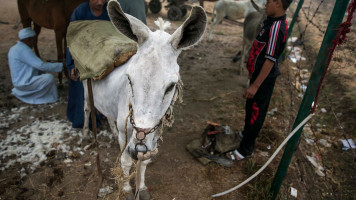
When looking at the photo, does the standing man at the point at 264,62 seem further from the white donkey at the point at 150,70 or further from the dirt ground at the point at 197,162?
the white donkey at the point at 150,70

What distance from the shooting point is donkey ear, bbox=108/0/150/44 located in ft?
5.27

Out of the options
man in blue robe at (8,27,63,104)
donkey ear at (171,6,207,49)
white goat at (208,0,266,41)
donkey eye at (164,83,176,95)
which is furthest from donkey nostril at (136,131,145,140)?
white goat at (208,0,266,41)

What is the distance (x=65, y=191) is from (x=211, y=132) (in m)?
2.39

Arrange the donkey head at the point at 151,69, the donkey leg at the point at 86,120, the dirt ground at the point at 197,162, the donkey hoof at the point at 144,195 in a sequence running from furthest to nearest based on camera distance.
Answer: the donkey leg at the point at 86,120
the dirt ground at the point at 197,162
the donkey hoof at the point at 144,195
the donkey head at the point at 151,69

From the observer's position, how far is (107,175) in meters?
3.20

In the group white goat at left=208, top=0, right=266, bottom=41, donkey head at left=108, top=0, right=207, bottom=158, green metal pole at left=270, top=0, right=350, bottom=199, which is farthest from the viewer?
white goat at left=208, top=0, right=266, bottom=41

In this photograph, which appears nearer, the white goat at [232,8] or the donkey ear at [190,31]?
the donkey ear at [190,31]

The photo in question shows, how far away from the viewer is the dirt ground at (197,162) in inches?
118

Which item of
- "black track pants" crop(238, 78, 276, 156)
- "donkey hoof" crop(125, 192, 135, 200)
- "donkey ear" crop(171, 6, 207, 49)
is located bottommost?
"donkey hoof" crop(125, 192, 135, 200)

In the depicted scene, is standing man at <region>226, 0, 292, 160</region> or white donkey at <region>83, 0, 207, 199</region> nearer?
white donkey at <region>83, 0, 207, 199</region>

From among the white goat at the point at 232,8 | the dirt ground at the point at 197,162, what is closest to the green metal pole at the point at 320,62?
the dirt ground at the point at 197,162

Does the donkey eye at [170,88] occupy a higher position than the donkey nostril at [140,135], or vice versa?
the donkey eye at [170,88]

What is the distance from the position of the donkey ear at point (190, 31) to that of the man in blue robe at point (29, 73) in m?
3.56

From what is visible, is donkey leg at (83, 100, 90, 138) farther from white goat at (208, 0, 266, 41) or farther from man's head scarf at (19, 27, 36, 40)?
white goat at (208, 0, 266, 41)
